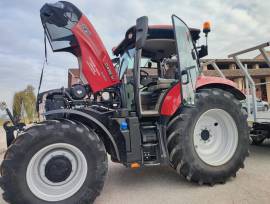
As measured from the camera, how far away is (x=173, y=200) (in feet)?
12.6

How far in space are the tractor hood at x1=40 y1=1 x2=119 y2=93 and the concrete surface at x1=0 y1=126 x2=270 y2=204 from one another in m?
1.70

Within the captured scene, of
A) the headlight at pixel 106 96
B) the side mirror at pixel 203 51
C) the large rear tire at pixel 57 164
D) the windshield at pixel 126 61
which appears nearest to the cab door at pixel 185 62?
the side mirror at pixel 203 51

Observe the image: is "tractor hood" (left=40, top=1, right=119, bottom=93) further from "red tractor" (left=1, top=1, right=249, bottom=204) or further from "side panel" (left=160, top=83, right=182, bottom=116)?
"side panel" (left=160, top=83, right=182, bottom=116)

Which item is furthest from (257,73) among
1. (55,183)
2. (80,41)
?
(55,183)

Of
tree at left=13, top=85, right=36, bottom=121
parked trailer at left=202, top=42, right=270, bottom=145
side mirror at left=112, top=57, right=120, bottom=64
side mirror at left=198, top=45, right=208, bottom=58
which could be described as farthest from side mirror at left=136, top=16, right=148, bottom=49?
parked trailer at left=202, top=42, right=270, bottom=145

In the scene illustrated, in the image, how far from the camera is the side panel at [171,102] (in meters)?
4.36

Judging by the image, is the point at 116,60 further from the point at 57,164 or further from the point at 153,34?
the point at 57,164

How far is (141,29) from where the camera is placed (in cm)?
390

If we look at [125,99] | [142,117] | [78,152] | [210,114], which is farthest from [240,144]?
[78,152]

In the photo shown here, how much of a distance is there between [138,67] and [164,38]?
2.89 ft

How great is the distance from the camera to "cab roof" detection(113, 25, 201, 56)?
446 cm

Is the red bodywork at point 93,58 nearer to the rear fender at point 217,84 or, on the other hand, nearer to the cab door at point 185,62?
the cab door at point 185,62

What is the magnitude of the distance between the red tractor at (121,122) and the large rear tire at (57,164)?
12 millimetres

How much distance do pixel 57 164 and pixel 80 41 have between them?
1.91 meters
